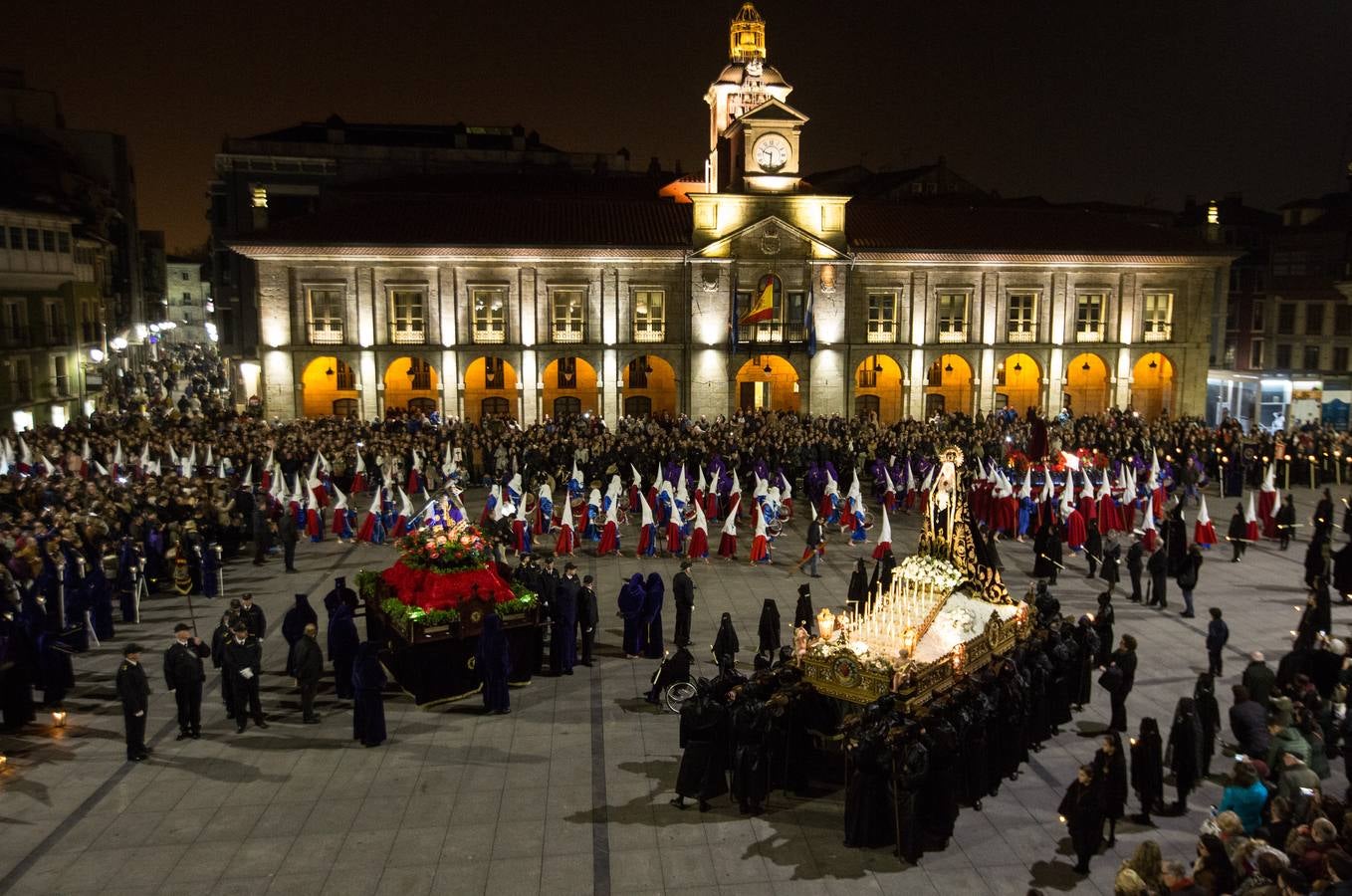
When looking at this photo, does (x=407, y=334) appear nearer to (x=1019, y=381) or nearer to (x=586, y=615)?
(x=1019, y=381)

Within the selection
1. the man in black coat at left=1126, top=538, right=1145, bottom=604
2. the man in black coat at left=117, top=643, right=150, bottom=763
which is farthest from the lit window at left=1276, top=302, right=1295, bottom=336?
the man in black coat at left=117, top=643, right=150, bottom=763

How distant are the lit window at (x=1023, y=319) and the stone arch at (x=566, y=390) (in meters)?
21.8

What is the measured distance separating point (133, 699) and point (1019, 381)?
49.0 meters

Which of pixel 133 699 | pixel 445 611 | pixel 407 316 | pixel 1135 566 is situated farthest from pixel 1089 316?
pixel 133 699

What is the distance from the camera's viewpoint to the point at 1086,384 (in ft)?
176

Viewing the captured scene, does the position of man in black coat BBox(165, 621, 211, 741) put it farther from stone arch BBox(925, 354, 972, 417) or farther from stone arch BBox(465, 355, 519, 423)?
stone arch BBox(925, 354, 972, 417)

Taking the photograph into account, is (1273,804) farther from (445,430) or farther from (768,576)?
(445,430)

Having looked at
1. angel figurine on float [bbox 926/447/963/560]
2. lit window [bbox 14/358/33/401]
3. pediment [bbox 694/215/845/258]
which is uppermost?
pediment [bbox 694/215/845/258]

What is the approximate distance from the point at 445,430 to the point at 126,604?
18185 millimetres

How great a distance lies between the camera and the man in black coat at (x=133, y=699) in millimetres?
12602

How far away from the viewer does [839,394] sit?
50000 mm

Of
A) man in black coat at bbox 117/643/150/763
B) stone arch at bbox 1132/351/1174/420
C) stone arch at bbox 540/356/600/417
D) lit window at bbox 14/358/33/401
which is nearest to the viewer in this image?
man in black coat at bbox 117/643/150/763

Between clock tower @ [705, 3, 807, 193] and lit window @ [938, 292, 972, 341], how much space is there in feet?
33.1

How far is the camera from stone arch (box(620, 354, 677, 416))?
166ft
